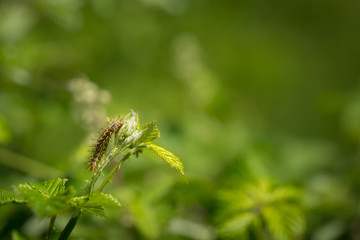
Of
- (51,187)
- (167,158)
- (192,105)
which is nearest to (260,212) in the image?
(167,158)

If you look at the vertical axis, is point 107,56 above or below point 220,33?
below

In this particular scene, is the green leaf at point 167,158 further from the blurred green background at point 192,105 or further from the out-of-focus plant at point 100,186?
the blurred green background at point 192,105

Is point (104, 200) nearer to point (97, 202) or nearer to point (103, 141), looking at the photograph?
point (97, 202)

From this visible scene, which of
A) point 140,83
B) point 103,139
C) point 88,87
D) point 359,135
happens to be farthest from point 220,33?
point 103,139

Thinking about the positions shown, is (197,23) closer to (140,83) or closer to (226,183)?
(140,83)

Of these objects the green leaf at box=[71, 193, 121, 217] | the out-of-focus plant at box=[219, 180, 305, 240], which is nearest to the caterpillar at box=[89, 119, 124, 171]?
the green leaf at box=[71, 193, 121, 217]

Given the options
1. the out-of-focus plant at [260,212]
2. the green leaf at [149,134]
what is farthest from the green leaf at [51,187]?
the out-of-focus plant at [260,212]
